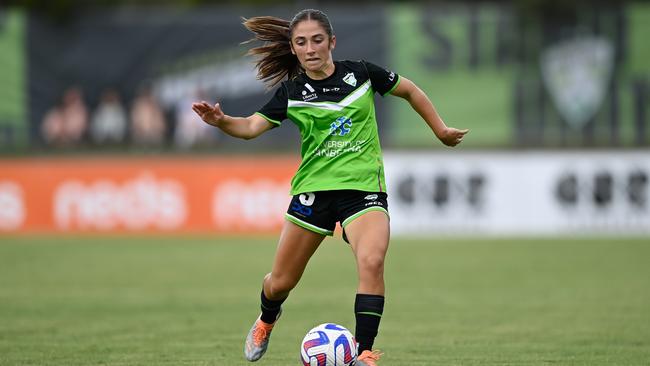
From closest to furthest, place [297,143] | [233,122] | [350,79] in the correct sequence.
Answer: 1. [233,122]
2. [350,79]
3. [297,143]

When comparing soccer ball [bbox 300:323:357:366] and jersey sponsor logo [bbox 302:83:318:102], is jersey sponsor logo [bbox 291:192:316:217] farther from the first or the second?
soccer ball [bbox 300:323:357:366]

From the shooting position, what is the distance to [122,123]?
23.6 metres

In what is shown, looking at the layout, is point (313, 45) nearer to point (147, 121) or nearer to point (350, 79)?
point (350, 79)

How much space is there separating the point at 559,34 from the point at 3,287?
45.7 feet

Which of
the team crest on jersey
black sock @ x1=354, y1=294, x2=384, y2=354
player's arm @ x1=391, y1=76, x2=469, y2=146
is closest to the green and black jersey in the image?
the team crest on jersey

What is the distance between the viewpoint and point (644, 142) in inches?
840

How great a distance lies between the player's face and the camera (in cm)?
716

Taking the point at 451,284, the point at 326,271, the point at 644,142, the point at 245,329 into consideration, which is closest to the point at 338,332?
the point at 245,329

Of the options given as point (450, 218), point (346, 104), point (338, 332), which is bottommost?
point (450, 218)

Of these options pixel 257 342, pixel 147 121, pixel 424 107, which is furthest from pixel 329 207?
pixel 147 121

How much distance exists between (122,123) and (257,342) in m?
16.7

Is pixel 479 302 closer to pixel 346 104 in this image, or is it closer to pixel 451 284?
pixel 451 284

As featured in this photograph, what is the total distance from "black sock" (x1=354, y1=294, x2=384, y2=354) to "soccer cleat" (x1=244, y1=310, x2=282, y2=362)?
0.98 meters

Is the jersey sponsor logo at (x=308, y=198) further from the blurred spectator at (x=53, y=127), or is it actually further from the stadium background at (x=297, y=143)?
the blurred spectator at (x=53, y=127)
